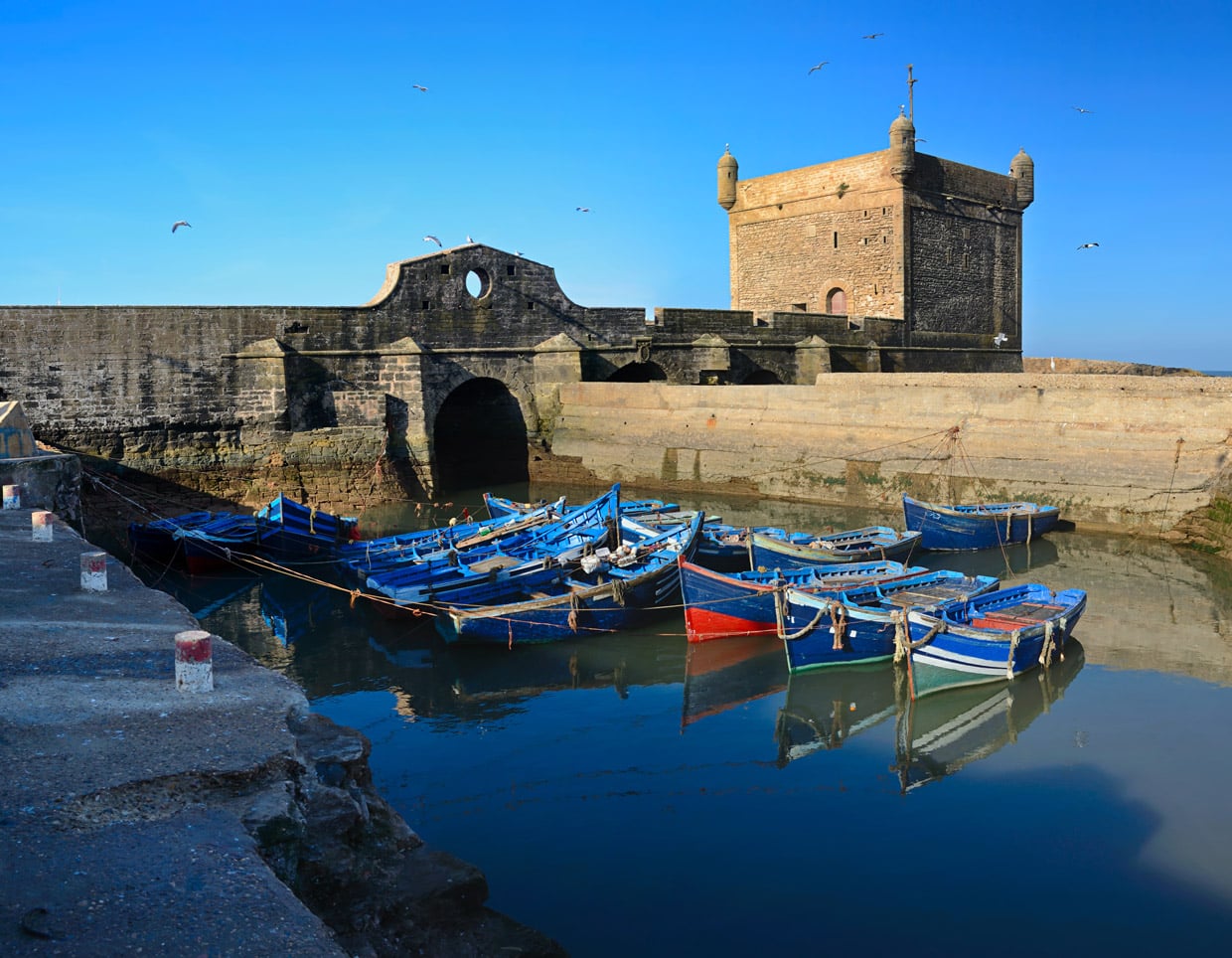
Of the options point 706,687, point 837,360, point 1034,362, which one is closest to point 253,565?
point 706,687

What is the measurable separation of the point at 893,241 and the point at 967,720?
22.0 meters

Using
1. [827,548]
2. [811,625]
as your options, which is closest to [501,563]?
[827,548]

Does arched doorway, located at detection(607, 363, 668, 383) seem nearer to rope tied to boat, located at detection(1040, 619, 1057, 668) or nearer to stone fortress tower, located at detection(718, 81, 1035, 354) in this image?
stone fortress tower, located at detection(718, 81, 1035, 354)

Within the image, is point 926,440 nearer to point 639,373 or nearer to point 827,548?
point 827,548

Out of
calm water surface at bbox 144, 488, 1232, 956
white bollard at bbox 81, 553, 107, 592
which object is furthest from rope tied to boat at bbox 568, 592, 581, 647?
white bollard at bbox 81, 553, 107, 592

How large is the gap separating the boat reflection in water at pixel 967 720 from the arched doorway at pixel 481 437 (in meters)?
16.3

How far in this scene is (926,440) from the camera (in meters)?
19.2

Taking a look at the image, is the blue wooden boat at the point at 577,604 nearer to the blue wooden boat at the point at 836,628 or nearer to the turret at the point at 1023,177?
the blue wooden boat at the point at 836,628

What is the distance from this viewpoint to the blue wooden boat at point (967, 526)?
15.8 m

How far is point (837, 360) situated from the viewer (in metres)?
27.6

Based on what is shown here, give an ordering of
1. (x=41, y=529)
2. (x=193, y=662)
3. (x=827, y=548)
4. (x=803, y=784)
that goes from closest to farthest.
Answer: (x=193, y=662), (x=803, y=784), (x=41, y=529), (x=827, y=548)

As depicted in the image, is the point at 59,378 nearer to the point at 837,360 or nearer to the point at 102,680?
the point at 102,680

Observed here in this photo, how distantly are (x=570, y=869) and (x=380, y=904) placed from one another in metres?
2.79

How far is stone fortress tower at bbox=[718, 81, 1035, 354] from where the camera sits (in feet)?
94.8
